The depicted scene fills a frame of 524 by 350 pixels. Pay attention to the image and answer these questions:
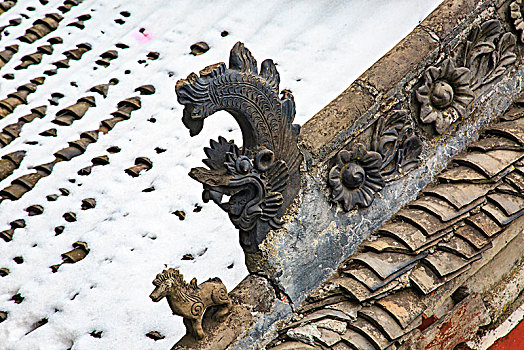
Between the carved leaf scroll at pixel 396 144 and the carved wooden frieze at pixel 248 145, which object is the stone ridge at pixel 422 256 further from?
the carved wooden frieze at pixel 248 145

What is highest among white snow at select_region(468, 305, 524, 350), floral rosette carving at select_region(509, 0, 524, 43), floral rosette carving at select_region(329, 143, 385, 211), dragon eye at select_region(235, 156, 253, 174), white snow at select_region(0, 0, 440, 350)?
white snow at select_region(0, 0, 440, 350)

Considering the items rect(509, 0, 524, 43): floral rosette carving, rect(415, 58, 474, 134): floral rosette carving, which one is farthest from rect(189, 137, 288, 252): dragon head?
rect(509, 0, 524, 43): floral rosette carving

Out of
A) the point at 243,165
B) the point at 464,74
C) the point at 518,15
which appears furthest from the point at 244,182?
the point at 518,15

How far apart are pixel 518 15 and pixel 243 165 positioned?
61.8 inches

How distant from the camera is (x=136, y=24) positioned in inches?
203

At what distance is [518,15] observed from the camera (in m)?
3.19

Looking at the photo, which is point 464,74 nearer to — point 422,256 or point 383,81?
point 383,81

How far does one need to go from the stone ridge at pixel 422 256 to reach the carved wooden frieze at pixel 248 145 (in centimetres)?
38

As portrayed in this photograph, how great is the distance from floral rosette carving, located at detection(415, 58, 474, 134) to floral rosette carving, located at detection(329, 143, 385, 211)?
0.33m

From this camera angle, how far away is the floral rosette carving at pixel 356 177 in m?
2.78

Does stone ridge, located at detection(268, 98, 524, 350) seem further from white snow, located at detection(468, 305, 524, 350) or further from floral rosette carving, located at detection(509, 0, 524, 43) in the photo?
floral rosette carving, located at detection(509, 0, 524, 43)

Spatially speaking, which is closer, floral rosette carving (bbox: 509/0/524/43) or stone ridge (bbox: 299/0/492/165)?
stone ridge (bbox: 299/0/492/165)

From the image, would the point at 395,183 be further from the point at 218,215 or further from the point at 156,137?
the point at 156,137

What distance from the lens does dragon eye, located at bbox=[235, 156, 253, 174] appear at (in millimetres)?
2477
